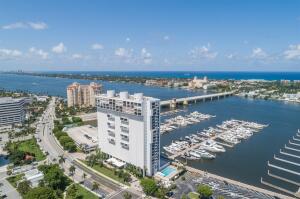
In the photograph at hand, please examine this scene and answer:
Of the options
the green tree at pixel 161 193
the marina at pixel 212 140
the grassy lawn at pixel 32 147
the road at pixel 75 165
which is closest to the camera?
the green tree at pixel 161 193

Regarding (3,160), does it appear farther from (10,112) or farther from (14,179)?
(10,112)

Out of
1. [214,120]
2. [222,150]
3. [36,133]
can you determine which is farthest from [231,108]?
[36,133]

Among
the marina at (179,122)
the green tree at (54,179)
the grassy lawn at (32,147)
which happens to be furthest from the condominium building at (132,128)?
the marina at (179,122)

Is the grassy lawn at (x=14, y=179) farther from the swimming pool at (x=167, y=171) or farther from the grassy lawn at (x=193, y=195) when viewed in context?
the grassy lawn at (x=193, y=195)

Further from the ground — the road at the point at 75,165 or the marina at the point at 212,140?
the road at the point at 75,165

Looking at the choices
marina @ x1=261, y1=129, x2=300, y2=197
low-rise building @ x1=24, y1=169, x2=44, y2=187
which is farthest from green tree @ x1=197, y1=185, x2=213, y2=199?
low-rise building @ x1=24, y1=169, x2=44, y2=187

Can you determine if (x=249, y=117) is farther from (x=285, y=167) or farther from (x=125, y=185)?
(x=125, y=185)
